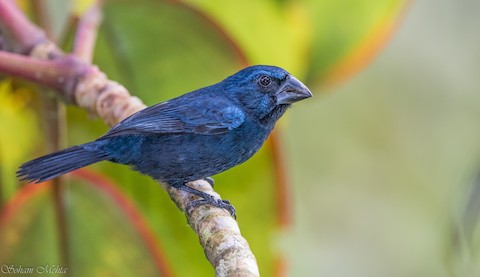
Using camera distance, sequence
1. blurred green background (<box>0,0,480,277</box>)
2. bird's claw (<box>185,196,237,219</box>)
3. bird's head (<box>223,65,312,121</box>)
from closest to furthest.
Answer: bird's claw (<box>185,196,237,219</box>), blurred green background (<box>0,0,480,277</box>), bird's head (<box>223,65,312,121</box>)

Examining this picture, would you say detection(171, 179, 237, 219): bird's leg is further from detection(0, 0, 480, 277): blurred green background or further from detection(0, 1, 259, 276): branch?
detection(0, 0, 480, 277): blurred green background

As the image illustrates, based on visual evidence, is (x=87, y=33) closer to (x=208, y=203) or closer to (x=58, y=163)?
(x=58, y=163)

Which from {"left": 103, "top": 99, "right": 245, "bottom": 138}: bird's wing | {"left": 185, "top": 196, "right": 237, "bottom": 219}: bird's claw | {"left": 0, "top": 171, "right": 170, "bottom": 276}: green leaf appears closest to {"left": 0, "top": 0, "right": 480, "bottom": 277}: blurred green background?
{"left": 0, "top": 171, "right": 170, "bottom": 276}: green leaf

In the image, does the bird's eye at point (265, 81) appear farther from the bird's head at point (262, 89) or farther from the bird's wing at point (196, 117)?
the bird's wing at point (196, 117)

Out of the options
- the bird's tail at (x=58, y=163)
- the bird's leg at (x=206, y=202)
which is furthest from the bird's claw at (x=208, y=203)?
the bird's tail at (x=58, y=163)

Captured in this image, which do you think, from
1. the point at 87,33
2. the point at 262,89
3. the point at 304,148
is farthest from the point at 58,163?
the point at 304,148

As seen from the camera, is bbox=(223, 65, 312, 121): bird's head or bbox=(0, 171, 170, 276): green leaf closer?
bbox=(0, 171, 170, 276): green leaf
